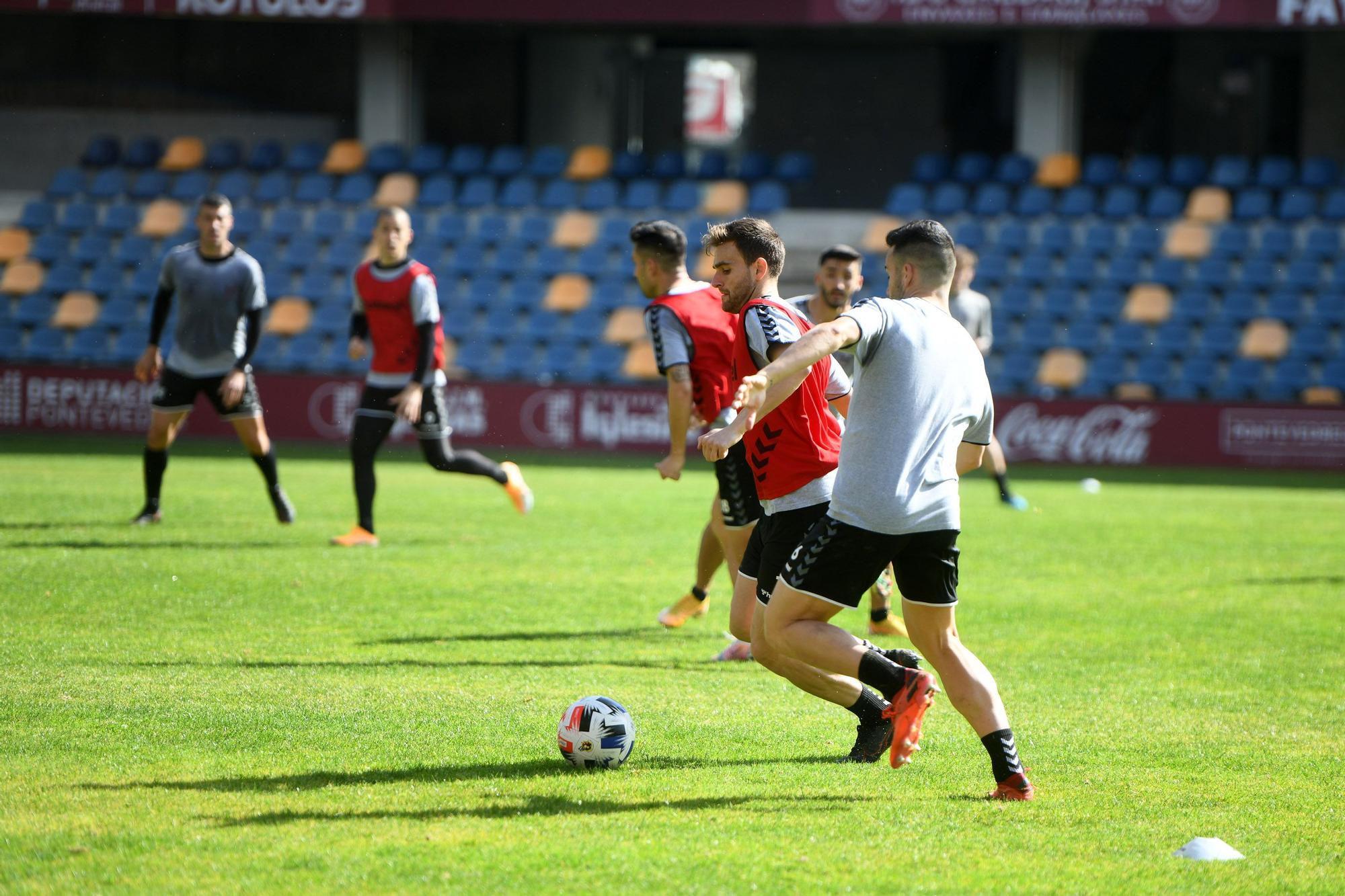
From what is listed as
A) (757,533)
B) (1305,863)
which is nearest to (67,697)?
(757,533)

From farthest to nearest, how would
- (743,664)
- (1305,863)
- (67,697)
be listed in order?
(743,664), (67,697), (1305,863)

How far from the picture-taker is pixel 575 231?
2538cm

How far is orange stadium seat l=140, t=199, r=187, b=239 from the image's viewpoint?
2584 centimetres

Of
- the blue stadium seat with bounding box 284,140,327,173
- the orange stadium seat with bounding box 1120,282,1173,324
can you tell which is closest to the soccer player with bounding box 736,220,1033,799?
the orange stadium seat with bounding box 1120,282,1173,324

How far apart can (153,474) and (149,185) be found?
16514 millimetres

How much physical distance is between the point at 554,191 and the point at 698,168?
9.01 feet

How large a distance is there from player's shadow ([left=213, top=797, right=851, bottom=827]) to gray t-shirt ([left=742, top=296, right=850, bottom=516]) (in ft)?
4.44

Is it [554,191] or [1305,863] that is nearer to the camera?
[1305,863]

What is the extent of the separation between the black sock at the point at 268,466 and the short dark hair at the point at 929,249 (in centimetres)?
788

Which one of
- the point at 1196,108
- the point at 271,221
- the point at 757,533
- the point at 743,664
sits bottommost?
the point at 743,664

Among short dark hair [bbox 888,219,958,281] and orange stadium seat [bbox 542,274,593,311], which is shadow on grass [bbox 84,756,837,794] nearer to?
short dark hair [bbox 888,219,958,281]

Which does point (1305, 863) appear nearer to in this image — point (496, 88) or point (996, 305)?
point (996, 305)

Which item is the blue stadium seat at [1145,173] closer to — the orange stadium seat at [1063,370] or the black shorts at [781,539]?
the orange stadium seat at [1063,370]

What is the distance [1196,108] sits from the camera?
28172 mm
